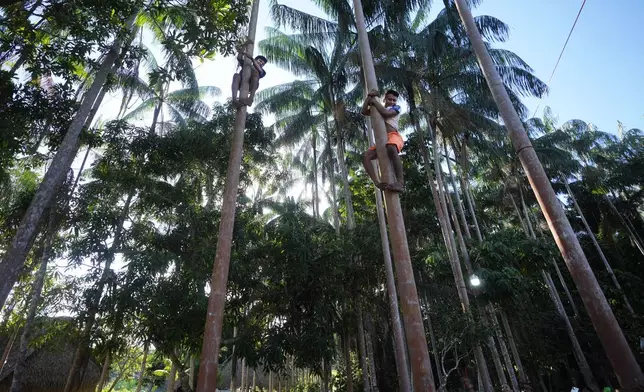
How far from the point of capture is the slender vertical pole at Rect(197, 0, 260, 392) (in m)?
3.29

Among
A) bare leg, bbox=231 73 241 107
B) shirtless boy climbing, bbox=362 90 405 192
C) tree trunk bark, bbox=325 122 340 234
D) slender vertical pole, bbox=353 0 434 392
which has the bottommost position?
slender vertical pole, bbox=353 0 434 392

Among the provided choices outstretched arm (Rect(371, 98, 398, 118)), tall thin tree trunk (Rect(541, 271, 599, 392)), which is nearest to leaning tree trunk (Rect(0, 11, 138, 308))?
outstretched arm (Rect(371, 98, 398, 118))

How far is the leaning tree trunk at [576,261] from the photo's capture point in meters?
3.37

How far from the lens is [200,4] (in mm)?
6207

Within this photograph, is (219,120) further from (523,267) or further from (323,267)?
(523,267)

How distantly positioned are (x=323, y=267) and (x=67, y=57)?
709 centimetres

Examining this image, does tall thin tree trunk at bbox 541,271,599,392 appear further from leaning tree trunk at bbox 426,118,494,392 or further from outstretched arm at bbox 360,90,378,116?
outstretched arm at bbox 360,90,378,116

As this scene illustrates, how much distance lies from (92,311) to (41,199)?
8.79ft

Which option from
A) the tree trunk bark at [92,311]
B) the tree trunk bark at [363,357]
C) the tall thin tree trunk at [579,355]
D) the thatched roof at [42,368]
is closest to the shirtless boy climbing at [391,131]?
the tree trunk bark at [92,311]

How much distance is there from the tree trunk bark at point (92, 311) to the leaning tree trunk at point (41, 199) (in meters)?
1.52

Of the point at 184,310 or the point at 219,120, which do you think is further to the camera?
the point at 219,120

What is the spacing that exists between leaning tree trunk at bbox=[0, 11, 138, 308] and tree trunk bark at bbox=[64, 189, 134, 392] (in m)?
1.52

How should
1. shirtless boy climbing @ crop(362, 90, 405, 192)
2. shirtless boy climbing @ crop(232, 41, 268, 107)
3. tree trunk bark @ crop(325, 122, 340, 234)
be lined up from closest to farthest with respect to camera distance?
1. shirtless boy climbing @ crop(362, 90, 405, 192)
2. shirtless boy climbing @ crop(232, 41, 268, 107)
3. tree trunk bark @ crop(325, 122, 340, 234)

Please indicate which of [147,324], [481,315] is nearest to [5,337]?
[147,324]
